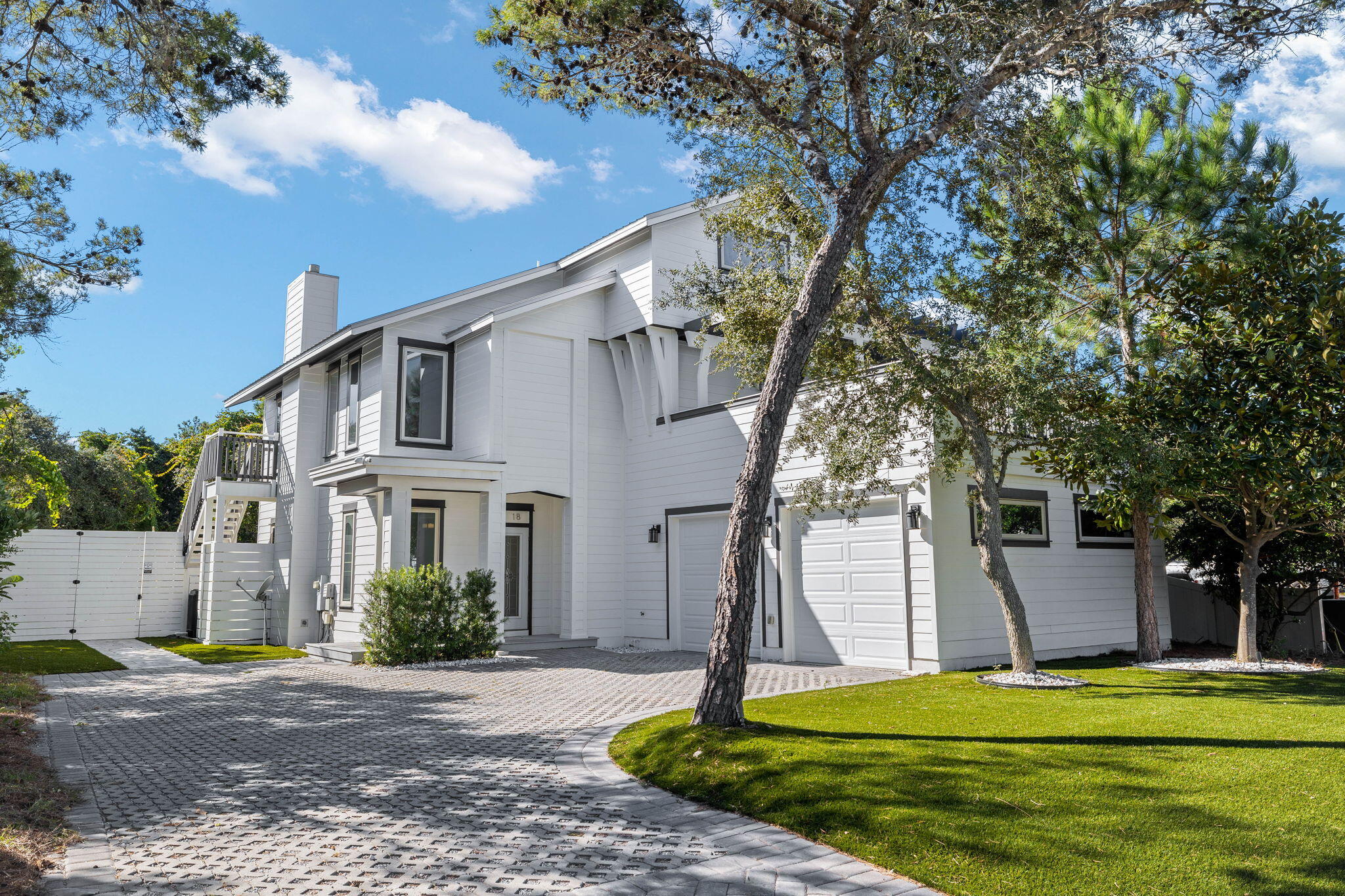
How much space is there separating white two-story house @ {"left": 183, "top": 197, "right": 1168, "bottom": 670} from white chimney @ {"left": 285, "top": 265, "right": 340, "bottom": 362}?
1.13m

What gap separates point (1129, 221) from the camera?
12.1 meters

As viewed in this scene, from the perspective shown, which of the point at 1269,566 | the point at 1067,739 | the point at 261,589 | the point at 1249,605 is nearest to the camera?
the point at 1067,739

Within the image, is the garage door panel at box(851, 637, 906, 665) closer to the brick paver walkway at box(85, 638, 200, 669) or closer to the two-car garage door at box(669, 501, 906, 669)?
the two-car garage door at box(669, 501, 906, 669)

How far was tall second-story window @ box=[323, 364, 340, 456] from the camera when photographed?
684 inches

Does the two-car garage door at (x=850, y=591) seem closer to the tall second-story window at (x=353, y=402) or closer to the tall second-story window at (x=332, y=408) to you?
the tall second-story window at (x=353, y=402)

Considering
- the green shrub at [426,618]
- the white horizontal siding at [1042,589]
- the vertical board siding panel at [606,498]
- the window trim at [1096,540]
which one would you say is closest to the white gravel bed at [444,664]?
the green shrub at [426,618]

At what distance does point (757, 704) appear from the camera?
8586 mm

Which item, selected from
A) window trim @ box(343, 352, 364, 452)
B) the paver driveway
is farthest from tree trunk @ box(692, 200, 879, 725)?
window trim @ box(343, 352, 364, 452)

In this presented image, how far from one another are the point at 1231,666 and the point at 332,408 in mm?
15987

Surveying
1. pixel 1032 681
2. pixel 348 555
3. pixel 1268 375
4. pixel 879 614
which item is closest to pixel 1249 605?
pixel 1268 375

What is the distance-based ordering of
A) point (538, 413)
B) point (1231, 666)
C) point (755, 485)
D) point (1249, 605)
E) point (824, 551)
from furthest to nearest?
point (538, 413) → point (824, 551) → point (1249, 605) → point (1231, 666) → point (755, 485)

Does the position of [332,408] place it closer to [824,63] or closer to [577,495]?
[577,495]

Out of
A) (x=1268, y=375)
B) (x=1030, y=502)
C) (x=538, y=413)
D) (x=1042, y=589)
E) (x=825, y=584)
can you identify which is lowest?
(x=1042, y=589)

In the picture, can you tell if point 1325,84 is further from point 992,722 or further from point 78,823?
point 78,823
